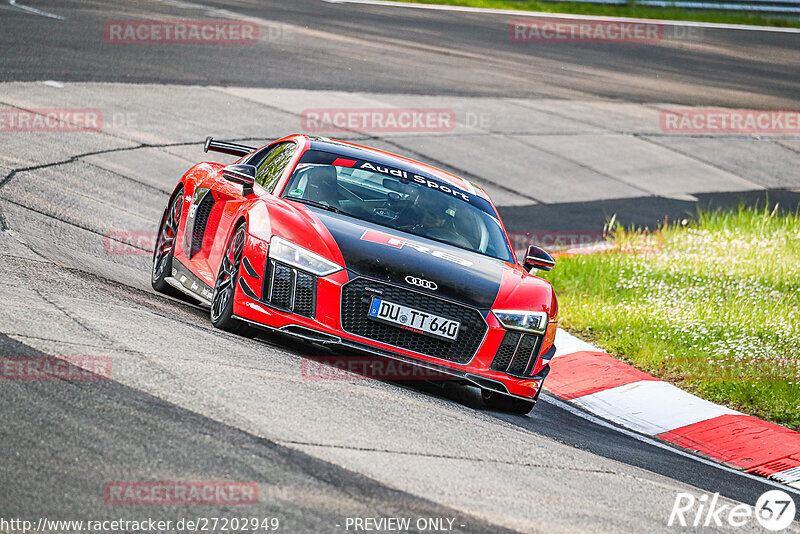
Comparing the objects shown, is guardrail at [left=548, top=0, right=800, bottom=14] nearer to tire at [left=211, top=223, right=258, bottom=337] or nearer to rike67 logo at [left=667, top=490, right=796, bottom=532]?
tire at [left=211, top=223, right=258, bottom=337]

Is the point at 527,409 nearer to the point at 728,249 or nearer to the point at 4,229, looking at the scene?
the point at 4,229

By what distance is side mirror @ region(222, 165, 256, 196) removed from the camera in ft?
25.6

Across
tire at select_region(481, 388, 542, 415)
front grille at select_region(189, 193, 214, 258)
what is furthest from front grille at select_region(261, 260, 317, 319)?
front grille at select_region(189, 193, 214, 258)

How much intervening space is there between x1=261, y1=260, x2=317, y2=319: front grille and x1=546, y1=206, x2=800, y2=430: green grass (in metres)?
3.77

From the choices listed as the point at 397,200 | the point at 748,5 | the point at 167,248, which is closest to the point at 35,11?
the point at 167,248

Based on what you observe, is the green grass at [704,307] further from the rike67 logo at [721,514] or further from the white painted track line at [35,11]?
the white painted track line at [35,11]

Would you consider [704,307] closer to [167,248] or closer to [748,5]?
[167,248]

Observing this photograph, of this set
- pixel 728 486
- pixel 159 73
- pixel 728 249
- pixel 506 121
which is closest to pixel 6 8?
pixel 159 73

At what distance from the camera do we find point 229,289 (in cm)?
709

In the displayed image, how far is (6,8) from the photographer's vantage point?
21.1 metres

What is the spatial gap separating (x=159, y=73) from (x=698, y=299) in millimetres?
10611

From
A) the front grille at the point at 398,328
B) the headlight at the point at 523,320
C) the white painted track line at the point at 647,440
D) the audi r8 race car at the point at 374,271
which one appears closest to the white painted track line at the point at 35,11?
the audi r8 race car at the point at 374,271

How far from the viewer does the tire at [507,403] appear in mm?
7200

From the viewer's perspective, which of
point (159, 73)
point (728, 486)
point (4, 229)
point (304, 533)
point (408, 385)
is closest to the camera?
point (304, 533)
